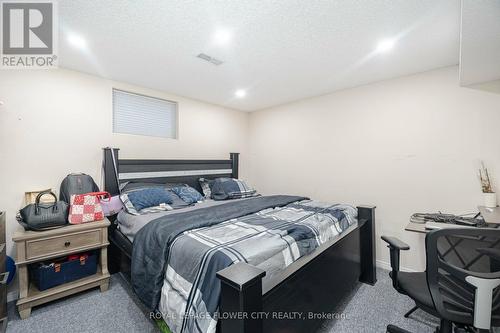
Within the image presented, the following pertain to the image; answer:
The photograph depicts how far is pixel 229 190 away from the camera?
329cm

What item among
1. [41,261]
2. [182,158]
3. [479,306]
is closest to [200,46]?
[182,158]

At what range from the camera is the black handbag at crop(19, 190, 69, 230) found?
76.3 inches

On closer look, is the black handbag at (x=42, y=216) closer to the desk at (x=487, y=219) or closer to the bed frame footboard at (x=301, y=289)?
the bed frame footboard at (x=301, y=289)

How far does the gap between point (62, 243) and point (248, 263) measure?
6.08 ft

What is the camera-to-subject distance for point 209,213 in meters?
2.17

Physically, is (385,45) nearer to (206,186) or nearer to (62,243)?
(206,186)

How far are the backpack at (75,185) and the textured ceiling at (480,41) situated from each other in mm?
3327

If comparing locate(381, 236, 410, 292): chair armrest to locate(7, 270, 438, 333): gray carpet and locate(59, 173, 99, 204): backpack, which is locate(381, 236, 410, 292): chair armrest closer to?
locate(7, 270, 438, 333): gray carpet

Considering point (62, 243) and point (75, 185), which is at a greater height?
point (75, 185)

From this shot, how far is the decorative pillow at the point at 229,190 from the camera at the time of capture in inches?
128

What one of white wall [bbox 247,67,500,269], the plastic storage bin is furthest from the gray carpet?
white wall [bbox 247,67,500,269]

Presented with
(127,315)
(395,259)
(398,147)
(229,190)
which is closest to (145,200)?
(127,315)

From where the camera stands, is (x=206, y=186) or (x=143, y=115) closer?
(x=143, y=115)

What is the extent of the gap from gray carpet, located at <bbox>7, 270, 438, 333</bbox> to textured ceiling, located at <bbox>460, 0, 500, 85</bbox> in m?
2.09
